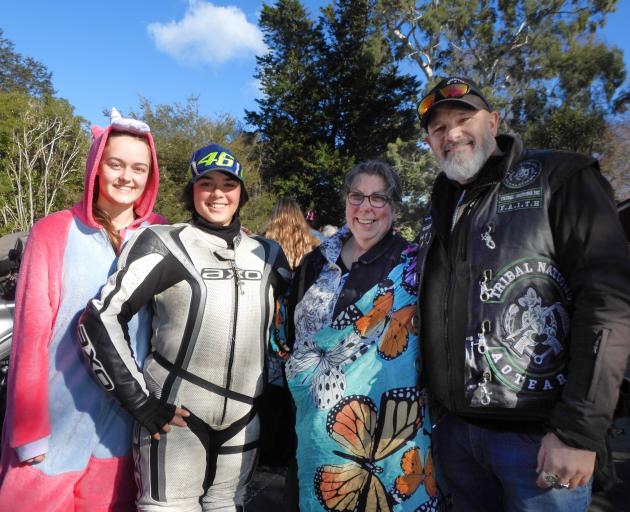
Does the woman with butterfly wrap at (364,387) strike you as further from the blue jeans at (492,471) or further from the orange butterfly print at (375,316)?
the blue jeans at (492,471)

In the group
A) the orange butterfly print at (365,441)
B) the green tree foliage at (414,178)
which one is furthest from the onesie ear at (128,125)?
the green tree foliage at (414,178)

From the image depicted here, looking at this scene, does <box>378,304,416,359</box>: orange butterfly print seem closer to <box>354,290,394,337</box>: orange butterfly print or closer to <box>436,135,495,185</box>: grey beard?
<box>354,290,394,337</box>: orange butterfly print

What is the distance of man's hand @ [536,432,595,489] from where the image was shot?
138 centimetres

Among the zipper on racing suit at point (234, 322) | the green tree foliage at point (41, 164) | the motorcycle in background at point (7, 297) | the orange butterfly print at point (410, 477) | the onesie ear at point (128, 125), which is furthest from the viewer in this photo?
the green tree foliage at point (41, 164)

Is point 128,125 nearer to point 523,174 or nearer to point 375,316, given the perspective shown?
point 375,316

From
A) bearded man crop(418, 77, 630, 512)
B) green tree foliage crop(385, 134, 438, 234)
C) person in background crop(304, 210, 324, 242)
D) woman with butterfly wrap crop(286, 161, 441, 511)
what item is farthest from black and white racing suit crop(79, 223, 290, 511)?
green tree foliage crop(385, 134, 438, 234)

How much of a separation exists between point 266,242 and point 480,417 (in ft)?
4.28

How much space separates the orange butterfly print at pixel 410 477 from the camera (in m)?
1.76

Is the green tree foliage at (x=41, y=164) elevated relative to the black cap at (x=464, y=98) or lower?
elevated

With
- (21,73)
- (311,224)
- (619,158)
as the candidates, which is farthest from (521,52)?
(21,73)

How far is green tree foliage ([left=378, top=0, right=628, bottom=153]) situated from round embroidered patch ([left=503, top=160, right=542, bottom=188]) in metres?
20.6

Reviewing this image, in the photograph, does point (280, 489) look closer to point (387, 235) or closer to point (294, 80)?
point (387, 235)

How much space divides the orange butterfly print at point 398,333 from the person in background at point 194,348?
593mm

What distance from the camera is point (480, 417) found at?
1.66 meters
